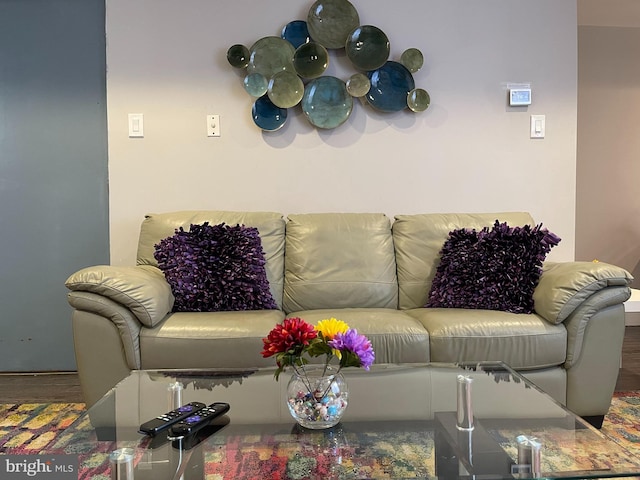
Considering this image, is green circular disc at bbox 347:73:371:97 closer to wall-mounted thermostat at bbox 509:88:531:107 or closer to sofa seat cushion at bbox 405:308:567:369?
wall-mounted thermostat at bbox 509:88:531:107

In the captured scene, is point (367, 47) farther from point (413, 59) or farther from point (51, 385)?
point (51, 385)

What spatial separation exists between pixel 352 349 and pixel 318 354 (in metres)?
0.09

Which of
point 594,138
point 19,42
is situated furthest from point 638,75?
point 19,42

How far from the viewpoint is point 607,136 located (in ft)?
13.9

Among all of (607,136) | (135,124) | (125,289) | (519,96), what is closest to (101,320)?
(125,289)

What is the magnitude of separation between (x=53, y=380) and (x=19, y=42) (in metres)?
1.93

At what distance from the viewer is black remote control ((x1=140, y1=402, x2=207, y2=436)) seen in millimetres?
1288

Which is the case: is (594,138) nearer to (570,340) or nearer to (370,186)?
(370,186)

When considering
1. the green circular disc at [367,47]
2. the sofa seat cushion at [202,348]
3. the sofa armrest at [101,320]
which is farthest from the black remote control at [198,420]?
the green circular disc at [367,47]

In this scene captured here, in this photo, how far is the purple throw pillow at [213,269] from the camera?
243 cm

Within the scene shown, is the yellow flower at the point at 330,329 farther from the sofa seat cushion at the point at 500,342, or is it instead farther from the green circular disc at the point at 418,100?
the green circular disc at the point at 418,100

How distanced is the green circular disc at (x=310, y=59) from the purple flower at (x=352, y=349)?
201cm

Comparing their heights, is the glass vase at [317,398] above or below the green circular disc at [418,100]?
below

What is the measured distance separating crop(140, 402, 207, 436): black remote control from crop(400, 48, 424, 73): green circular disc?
2276 millimetres
